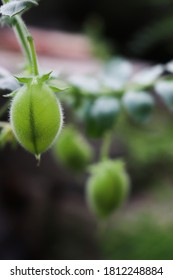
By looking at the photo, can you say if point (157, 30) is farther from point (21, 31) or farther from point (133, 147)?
point (21, 31)

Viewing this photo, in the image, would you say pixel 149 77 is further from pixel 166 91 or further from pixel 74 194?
pixel 74 194

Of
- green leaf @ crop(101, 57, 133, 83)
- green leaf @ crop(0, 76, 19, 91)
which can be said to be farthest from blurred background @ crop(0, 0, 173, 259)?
green leaf @ crop(0, 76, 19, 91)

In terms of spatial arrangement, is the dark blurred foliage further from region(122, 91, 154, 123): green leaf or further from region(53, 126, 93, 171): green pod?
region(122, 91, 154, 123): green leaf

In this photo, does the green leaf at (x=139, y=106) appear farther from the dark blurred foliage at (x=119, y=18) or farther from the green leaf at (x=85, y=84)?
the dark blurred foliage at (x=119, y=18)

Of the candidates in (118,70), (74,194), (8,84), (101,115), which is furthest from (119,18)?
(8,84)

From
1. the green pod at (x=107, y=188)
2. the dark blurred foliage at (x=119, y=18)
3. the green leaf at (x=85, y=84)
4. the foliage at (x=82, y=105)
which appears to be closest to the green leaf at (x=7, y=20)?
the foliage at (x=82, y=105)
